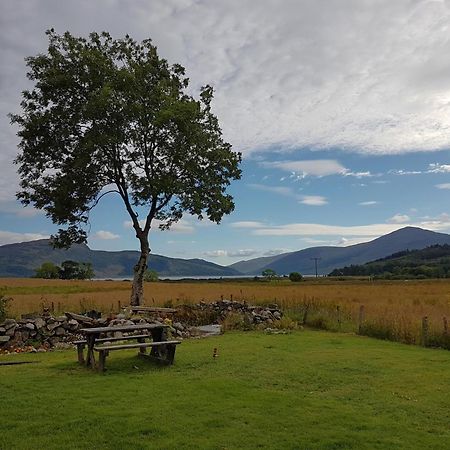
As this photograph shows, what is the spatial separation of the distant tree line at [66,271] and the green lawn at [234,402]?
9043 cm

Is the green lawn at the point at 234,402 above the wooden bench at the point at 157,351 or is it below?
below

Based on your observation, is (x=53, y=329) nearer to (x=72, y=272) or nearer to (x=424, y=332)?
(x=424, y=332)

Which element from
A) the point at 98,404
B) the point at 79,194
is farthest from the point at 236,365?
the point at 79,194

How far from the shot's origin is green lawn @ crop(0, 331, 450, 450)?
6.20 metres

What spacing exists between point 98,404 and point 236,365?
13.2ft

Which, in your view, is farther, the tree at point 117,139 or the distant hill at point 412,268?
the distant hill at point 412,268

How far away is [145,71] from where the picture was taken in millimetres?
23734

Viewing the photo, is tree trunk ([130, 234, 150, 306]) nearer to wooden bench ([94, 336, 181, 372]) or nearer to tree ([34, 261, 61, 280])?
wooden bench ([94, 336, 181, 372])

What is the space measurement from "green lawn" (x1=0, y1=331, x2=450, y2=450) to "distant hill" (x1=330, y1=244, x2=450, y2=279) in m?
75.4

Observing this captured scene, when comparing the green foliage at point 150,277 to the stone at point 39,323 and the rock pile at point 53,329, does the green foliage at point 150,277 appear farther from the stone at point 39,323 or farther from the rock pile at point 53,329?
the stone at point 39,323

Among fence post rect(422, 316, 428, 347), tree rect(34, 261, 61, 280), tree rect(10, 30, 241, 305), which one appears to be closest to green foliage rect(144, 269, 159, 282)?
tree rect(34, 261, 61, 280)

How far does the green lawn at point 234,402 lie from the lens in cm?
620

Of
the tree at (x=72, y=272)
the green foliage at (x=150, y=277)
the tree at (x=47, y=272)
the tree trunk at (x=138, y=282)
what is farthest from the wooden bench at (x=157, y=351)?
the tree at (x=72, y=272)

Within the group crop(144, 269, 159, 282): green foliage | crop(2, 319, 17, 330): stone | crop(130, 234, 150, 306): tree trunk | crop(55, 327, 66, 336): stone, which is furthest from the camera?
crop(144, 269, 159, 282): green foliage
